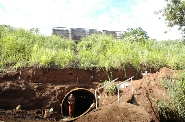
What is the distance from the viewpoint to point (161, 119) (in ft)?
34.1

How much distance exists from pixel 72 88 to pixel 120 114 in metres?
3.85

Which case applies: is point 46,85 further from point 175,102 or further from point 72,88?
point 175,102

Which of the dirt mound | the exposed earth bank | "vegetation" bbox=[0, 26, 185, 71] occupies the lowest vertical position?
the dirt mound

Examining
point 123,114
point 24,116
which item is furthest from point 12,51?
point 123,114

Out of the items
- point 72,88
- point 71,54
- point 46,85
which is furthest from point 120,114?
point 71,54

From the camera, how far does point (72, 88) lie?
40.6ft

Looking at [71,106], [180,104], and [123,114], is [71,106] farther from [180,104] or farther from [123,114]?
[180,104]

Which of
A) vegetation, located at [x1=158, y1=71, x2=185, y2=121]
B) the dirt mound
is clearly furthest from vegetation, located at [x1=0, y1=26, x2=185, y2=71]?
the dirt mound

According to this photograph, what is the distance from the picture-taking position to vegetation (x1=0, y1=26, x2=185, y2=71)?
512 inches

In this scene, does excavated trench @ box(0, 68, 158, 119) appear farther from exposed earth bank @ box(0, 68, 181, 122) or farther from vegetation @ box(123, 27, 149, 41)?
vegetation @ box(123, 27, 149, 41)


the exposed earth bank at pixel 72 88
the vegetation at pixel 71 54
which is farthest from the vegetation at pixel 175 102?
the vegetation at pixel 71 54

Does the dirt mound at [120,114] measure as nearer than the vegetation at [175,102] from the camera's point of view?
Yes

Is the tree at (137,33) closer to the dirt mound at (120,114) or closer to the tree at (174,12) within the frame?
the tree at (174,12)

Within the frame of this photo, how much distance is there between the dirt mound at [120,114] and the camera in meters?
8.95
